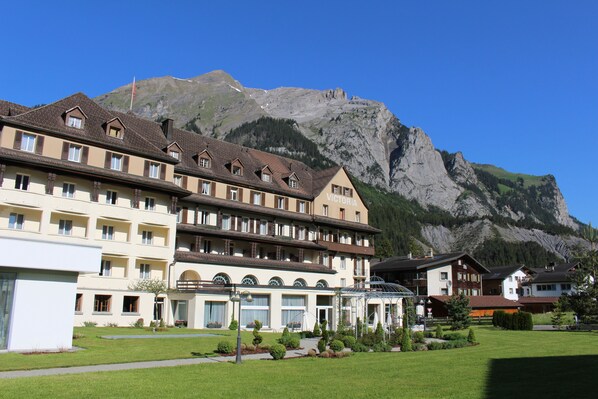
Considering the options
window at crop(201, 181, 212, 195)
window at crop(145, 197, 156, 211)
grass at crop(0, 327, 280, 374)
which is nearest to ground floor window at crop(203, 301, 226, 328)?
window at crop(145, 197, 156, 211)

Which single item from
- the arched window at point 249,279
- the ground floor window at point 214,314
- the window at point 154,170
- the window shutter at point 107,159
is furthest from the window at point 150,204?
the arched window at point 249,279

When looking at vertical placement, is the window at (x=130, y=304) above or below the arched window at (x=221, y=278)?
Answer: below

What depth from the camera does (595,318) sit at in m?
53.9

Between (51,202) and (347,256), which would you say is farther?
(347,256)

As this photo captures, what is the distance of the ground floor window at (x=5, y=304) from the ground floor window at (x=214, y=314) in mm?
24196

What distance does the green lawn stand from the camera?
1600cm

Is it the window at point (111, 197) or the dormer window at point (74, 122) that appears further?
the window at point (111, 197)

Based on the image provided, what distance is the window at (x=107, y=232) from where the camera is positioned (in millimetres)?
48934

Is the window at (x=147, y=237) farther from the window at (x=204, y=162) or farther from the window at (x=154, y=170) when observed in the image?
the window at (x=204, y=162)

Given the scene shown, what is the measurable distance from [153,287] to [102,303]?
15.6 ft

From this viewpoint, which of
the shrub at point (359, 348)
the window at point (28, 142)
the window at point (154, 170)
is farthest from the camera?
the window at point (154, 170)

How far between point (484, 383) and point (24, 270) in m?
21.8

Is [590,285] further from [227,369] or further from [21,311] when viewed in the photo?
[21,311]

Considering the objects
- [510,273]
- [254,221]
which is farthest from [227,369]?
[510,273]
